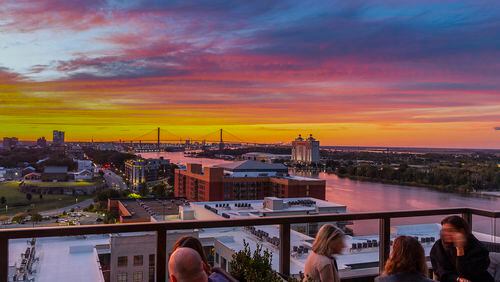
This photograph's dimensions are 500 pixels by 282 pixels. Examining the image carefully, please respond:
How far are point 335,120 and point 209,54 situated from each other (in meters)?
9.33

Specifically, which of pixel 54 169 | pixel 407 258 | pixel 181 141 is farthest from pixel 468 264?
pixel 181 141

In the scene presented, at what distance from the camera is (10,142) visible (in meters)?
13.8

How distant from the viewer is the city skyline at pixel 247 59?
10.5 m

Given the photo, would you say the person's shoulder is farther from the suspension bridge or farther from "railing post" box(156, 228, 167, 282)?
the suspension bridge

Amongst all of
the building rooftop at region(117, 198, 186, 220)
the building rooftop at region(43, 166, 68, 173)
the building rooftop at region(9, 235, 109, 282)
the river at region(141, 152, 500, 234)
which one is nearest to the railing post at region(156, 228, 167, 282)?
the building rooftop at region(9, 235, 109, 282)

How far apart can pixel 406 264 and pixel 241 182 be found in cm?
2110

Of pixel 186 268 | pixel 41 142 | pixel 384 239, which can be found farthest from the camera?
pixel 41 142

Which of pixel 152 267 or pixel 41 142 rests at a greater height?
pixel 41 142

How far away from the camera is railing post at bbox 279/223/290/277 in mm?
3393

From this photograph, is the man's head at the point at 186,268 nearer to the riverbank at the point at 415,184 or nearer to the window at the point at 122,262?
the window at the point at 122,262

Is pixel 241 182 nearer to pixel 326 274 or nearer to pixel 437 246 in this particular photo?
pixel 437 246

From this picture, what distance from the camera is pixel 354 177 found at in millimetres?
25469

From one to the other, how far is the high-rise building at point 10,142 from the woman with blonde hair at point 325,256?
1247cm

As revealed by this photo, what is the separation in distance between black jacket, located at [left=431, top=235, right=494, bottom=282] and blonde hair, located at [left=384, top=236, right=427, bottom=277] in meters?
0.61
